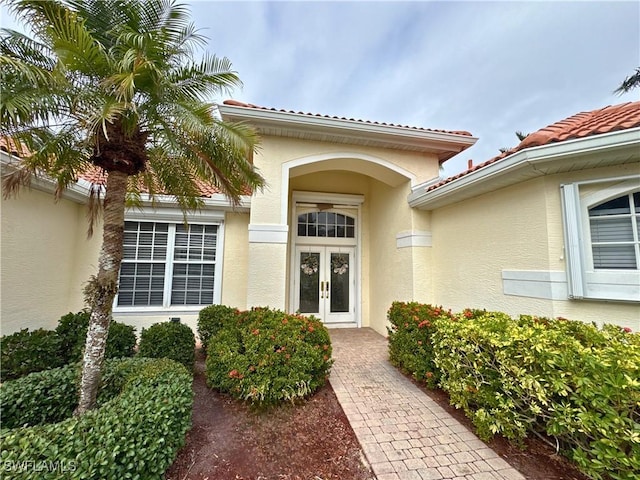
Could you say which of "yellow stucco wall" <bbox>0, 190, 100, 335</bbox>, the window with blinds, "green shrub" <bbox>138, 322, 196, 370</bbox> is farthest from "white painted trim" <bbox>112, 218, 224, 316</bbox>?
the window with blinds

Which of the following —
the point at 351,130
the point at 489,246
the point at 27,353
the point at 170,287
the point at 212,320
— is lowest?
the point at 27,353

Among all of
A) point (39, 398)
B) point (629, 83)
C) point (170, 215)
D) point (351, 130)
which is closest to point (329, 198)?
point (351, 130)

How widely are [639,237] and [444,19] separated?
20.5 feet

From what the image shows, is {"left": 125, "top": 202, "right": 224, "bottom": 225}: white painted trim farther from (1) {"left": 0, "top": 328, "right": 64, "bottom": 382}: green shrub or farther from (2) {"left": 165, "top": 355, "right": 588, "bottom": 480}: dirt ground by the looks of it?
(2) {"left": 165, "top": 355, "right": 588, "bottom": 480}: dirt ground

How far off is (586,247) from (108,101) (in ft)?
22.4

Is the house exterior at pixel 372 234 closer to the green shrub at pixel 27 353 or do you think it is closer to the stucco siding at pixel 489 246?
the stucco siding at pixel 489 246

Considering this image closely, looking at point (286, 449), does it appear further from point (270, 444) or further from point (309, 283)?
point (309, 283)

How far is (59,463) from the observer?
199cm

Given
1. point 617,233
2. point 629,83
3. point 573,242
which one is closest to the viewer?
point 617,233

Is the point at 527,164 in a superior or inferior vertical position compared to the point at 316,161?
inferior

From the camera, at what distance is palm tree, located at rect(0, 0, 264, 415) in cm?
286

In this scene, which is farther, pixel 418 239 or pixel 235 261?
pixel 235 261

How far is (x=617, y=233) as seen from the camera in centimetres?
397

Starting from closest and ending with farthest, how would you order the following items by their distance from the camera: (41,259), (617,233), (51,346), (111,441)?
(111,441)
(617,233)
(51,346)
(41,259)
